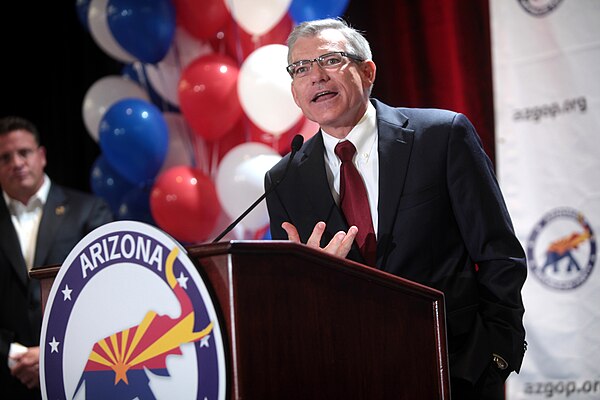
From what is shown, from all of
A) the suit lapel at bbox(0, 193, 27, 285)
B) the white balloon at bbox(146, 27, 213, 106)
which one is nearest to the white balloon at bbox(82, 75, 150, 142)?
the white balloon at bbox(146, 27, 213, 106)

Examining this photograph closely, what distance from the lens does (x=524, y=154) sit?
11.5 ft

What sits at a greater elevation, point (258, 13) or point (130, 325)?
point (258, 13)

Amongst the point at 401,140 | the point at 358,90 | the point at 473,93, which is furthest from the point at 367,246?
the point at 473,93

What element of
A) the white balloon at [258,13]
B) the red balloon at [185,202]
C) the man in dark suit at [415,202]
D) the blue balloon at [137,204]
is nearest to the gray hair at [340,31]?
the man in dark suit at [415,202]

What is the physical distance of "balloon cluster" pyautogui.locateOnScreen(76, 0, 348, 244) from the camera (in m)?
3.53

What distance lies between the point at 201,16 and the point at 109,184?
1.06 m

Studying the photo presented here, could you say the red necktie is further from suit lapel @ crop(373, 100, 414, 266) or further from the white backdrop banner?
the white backdrop banner

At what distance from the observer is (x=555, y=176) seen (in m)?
3.44

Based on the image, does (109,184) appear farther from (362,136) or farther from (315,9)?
(362,136)

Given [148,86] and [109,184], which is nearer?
[109,184]

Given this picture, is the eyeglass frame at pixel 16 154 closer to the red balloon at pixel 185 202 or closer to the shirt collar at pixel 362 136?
the red balloon at pixel 185 202

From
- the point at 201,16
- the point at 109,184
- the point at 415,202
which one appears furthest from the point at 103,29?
the point at 415,202

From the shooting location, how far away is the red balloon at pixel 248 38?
3775 mm

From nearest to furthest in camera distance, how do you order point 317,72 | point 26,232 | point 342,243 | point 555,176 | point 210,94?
point 342,243
point 317,72
point 555,176
point 210,94
point 26,232
